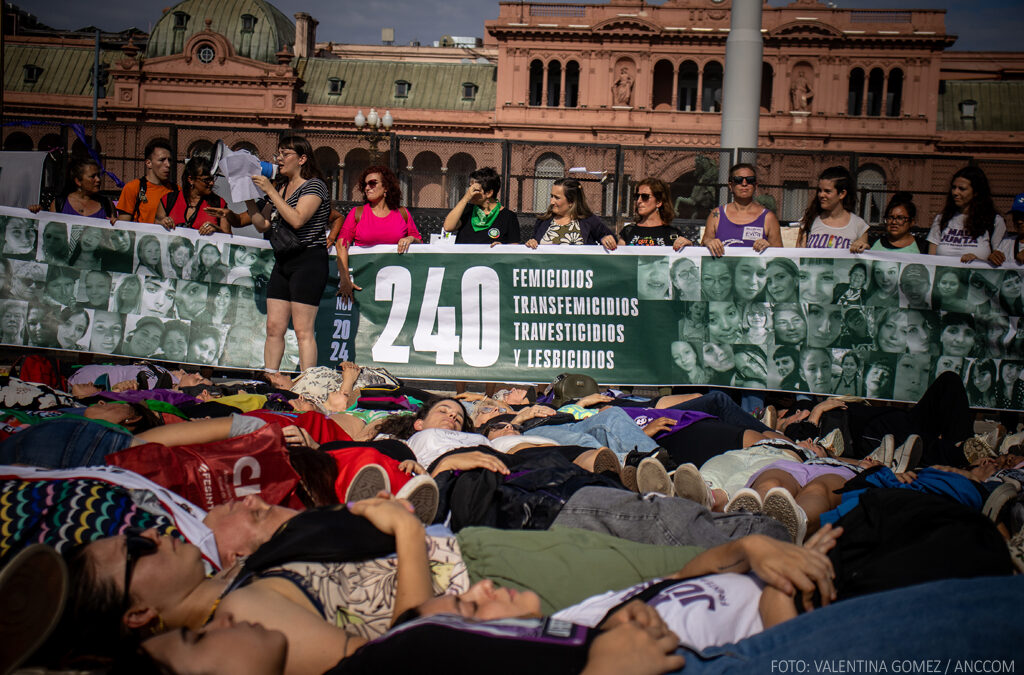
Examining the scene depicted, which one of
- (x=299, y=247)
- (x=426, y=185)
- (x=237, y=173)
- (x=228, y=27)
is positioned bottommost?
(x=299, y=247)

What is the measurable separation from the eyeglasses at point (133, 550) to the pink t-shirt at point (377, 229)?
537 centimetres

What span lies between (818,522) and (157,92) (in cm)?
5508

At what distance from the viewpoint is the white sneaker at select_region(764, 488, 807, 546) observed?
3418 mm

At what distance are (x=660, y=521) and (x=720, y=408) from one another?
2.79m

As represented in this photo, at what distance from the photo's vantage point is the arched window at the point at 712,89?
4988cm

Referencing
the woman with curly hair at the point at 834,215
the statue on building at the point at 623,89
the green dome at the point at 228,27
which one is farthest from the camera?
the green dome at the point at 228,27


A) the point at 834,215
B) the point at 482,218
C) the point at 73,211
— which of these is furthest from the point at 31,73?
the point at 834,215

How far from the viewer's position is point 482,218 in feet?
25.3

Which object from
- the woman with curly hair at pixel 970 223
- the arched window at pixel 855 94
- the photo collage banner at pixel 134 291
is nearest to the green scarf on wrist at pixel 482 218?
the photo collage banner at pixel 134 291

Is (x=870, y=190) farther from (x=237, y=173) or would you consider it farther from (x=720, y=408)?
(x=237, y=173)

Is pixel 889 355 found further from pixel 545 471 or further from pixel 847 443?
pixel 545 471

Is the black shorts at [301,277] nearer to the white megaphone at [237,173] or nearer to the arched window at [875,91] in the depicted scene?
the white megaphone at [237,173]

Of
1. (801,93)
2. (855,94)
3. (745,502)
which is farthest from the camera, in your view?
(855,94)

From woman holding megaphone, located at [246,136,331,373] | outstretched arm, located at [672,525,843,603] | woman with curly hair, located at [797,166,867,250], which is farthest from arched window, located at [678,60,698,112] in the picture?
outstretched arm, located at [672,525,843,603]
